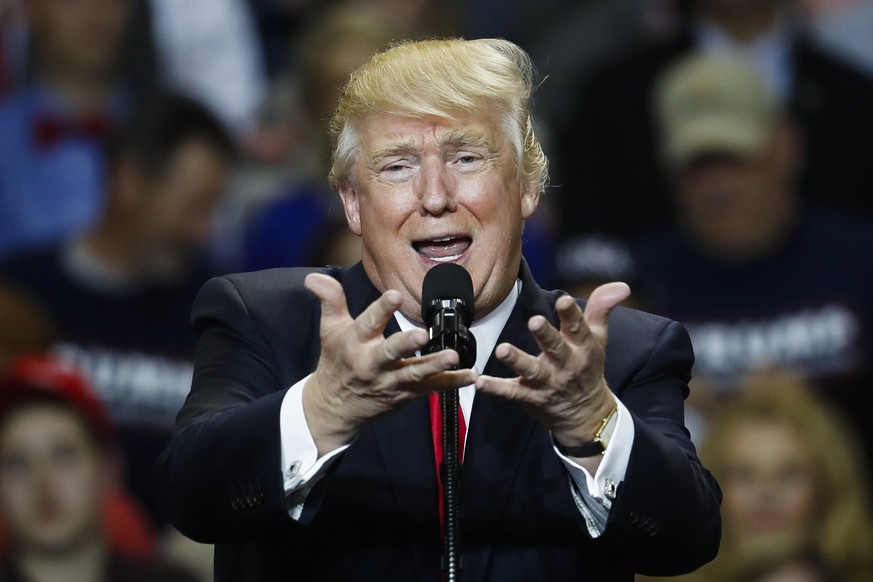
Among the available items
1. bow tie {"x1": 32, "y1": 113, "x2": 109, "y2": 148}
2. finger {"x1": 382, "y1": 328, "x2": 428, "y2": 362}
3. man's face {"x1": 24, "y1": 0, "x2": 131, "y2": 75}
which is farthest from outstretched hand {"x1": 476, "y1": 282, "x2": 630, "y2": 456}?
man's face {"x1": 24, "y1": 0, "x2": 131, "y2": 75}

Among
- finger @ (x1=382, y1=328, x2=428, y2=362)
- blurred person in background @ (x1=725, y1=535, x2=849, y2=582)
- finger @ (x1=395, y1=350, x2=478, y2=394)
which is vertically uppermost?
finger @ (x1=382, y1=328, x2=428, y2=362)

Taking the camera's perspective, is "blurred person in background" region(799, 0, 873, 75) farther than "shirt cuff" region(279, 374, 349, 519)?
Yes

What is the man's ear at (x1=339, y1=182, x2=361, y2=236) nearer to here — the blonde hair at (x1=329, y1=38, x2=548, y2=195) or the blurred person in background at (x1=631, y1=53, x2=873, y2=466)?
the blonde hair at (x1=329, y1=38, x2=548, y2=195)

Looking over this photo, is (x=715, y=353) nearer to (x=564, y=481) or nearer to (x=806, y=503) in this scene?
(x=806, y=503)

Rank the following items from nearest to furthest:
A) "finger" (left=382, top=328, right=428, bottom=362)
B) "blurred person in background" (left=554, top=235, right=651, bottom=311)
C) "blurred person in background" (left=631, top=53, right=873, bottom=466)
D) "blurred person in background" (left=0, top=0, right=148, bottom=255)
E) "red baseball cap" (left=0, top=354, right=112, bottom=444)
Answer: "finger" (left=382, top=328, right=428, bottom=362) → "red baseball cap" (left=0, top=354, right=112, bottom=444) → "blurred person in background" (left=554, top=235, right=651, bottom=311) → "blurred person in background" (left=631, top=53, right=873, bottom=466) → "blurred person in background" (left=0, top=0, right=148, bottom=255)

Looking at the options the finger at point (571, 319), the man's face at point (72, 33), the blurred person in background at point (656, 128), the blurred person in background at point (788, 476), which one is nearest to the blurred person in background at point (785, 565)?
the blurred person in background at point (788, 476)

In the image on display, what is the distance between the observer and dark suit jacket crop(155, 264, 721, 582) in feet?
6.46

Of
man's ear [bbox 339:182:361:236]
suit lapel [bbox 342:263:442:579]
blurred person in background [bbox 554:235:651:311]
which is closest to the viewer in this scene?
suit lapel [bbox 342:263:442:579]

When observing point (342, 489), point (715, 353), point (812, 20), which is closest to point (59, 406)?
point (715, 353)

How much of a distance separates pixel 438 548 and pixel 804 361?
2.95 meters

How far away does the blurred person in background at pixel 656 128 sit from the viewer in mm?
5109

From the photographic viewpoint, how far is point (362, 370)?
182 cm

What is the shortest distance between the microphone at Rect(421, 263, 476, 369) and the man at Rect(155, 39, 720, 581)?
0.10 ft

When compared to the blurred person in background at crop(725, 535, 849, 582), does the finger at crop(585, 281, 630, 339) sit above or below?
above
